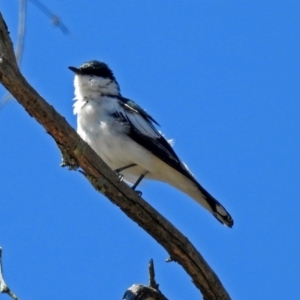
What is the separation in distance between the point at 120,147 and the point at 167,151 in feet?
1.64

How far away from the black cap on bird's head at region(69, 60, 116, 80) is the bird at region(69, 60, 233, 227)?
71 centimetres

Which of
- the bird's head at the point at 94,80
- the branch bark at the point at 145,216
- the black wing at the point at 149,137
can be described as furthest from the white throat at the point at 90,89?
the branch bark at the point at 145,216

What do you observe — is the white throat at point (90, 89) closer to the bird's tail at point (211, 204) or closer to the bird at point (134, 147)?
the bird at point (134, 147)

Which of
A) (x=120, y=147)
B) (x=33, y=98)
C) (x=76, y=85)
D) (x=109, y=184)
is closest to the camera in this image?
(x=33, y=98)

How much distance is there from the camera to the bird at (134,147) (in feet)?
26.4

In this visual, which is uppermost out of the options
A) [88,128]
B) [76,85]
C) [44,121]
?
[76,85]

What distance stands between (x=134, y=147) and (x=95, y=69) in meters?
1.56

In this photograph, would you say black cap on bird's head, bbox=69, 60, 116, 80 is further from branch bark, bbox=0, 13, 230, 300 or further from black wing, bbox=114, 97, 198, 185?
branch bark, bbox=0, 13, 230, 300

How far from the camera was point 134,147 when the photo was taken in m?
8.12

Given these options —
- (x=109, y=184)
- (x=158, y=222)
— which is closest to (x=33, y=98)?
(x=109, y=184)

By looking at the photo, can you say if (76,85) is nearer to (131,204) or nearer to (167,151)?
(167,151)

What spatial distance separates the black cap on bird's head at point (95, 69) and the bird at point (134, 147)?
711 mm

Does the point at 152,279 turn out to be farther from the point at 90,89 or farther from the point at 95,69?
the point at 95,69

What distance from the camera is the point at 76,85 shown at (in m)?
8.98
